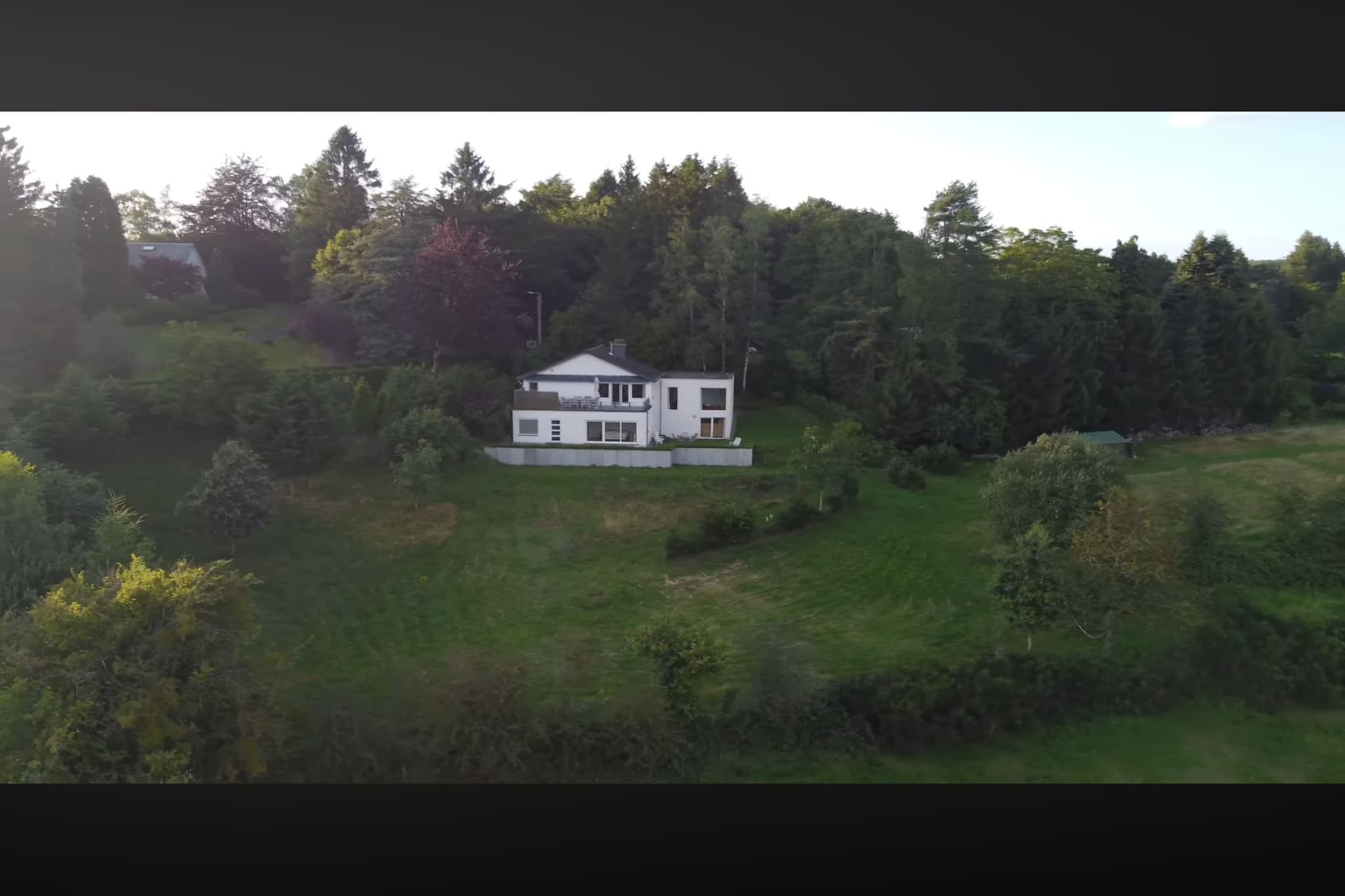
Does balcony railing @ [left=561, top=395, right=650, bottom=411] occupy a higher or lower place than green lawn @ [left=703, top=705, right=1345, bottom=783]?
higher

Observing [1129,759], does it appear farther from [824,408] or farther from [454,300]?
[454,300]

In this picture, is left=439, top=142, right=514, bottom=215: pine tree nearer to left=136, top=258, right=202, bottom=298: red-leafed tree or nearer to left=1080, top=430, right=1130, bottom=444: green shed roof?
left=136, top=258, right=202, bottom=298: red-leafed tree

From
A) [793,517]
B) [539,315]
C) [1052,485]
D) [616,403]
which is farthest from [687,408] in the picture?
[1052,485]

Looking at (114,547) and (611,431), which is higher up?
(611,431)

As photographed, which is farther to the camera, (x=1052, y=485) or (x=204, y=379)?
(x=204, y=379)

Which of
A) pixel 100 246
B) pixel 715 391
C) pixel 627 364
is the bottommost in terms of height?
pixel 715 391

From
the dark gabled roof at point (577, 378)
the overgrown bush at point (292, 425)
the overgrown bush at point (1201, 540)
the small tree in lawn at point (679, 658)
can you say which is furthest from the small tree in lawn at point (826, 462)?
the overgrown bush at point (292, 425)

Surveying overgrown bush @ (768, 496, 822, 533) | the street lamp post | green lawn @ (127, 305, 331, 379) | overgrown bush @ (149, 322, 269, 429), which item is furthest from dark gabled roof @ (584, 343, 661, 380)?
overgrown bush @ (149, 322, 269, 429)
